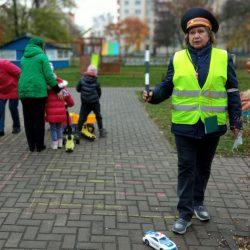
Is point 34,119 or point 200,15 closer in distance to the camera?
point 200,15

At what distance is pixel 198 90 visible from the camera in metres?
3.71

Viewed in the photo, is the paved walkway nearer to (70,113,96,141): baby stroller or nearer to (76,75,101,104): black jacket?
(70,113,96,141): baby stroller

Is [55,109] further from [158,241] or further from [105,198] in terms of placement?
[158,241]

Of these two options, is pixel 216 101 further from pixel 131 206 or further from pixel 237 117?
pixel 131 206

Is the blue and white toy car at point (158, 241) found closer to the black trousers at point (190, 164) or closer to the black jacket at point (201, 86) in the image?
the black trousers at point (190, 164)

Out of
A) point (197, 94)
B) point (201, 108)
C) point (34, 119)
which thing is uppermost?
point (197, 94)

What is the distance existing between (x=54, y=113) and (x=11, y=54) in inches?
1251

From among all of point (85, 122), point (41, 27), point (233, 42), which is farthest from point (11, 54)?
point (85, 122)

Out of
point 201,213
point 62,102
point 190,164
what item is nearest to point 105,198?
point 201,213

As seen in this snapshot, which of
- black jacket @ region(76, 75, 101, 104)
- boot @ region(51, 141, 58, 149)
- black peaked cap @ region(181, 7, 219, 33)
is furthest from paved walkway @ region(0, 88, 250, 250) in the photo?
black peaked cap @ region(181, 7, 219, 33)

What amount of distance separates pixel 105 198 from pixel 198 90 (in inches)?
70.9

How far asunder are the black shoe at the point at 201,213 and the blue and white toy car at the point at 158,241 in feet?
2.04

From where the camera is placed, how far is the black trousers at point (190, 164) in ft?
12.6

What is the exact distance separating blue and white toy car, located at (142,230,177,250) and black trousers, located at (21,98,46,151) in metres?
3.58
